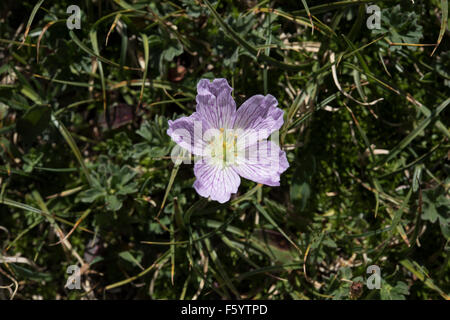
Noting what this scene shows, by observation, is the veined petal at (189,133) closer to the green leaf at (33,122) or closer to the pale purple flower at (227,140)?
the pale purple flower at (227,140)

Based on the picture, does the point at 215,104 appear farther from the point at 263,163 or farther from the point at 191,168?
the point at 191,168

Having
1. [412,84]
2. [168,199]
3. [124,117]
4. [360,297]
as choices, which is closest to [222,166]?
[168,199]

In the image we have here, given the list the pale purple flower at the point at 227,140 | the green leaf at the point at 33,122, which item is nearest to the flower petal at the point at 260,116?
the pale purple flower at the point at 227,140

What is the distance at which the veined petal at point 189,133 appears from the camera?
2.41 m

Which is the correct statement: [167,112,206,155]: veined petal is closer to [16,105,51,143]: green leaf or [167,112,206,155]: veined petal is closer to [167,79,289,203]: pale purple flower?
[167,79,289,203]: pale purple flower

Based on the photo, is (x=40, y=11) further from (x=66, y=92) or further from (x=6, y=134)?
Answer: (x=6, y=134)

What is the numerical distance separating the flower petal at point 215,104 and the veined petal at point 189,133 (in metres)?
0.05

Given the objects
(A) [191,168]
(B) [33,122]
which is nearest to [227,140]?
(A) [191,168]

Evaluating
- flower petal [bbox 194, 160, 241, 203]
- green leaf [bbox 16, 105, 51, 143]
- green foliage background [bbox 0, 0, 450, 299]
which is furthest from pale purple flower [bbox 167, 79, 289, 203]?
green leaf [bbox 16, 105, 51, 143]

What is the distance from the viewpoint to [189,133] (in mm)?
2496

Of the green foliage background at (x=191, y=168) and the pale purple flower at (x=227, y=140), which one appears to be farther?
the green foliage background at (x=191, y=168)

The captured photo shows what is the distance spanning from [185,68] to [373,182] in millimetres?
1635

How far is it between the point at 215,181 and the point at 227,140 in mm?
327

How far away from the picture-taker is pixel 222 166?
2699 mm
